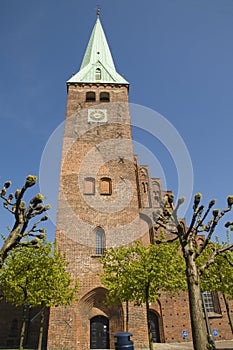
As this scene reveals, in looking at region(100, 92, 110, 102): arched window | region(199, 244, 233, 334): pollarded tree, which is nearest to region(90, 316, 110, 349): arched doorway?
region(199, 244, 233, 334): pollarded tree

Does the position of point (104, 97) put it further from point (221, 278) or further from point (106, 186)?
point (221, 278)

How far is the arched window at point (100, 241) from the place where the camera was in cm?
2145

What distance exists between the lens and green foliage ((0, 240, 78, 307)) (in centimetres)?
→ 1589

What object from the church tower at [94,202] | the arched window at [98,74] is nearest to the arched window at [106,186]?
the church tower at [94,202]

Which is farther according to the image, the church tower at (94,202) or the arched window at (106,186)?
the arched window at (106,186)

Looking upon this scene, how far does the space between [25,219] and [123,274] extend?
910 centimetres

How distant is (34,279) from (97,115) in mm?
17463

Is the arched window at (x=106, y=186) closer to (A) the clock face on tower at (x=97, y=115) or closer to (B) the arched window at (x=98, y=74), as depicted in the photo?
(A) the clock face on tower at (x=97, y=115)

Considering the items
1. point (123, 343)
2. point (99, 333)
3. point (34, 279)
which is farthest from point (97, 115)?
point (123, 343)

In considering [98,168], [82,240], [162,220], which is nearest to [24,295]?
[82,240]

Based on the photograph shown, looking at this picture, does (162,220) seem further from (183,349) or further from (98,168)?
(98,168)

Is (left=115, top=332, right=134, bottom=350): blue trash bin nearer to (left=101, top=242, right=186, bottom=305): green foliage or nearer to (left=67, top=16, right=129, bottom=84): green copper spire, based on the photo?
(left=101, top=242, right=186, bottom=305): green foliage

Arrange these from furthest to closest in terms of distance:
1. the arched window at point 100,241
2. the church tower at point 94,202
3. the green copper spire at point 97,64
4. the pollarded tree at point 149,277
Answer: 1. the green copper spire at point 97,64
2. the arched window at point 100,241
3. the church tower at point 94,202
4. the pollarded tree at point 149,277

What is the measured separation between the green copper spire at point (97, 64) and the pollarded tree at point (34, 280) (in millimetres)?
21148
